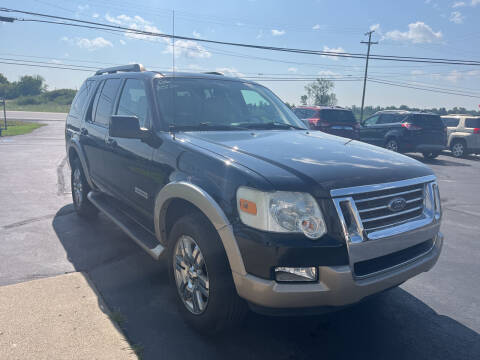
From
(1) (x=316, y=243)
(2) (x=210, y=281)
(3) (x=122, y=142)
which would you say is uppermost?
(3) (x=122, y=142)

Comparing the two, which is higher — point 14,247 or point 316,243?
point 316,243

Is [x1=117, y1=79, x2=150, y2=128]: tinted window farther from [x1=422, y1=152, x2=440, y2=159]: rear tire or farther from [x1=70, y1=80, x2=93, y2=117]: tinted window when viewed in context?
[x1=422, y1=152, x2=440, y2=159]: rear tire

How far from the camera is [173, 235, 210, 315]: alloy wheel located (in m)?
2.77

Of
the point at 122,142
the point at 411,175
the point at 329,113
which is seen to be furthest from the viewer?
the point at 329,113

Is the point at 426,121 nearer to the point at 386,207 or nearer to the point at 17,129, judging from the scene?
the point at 386,207

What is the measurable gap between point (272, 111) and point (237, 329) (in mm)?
2426

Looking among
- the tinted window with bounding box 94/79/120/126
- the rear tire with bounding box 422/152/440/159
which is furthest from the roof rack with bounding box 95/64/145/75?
the rear tire with bounding box 422/152/440/159

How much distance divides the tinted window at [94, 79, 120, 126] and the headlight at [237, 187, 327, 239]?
9.45 feet

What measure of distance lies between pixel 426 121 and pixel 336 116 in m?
3.52

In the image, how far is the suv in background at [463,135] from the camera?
16219 mm

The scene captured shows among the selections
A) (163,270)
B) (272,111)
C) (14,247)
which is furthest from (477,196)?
(14,247)

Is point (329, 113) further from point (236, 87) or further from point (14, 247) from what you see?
point (14, 247)

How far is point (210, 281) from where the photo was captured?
2.58 m

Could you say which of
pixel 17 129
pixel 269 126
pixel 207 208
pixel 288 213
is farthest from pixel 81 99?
pixel 17 129
